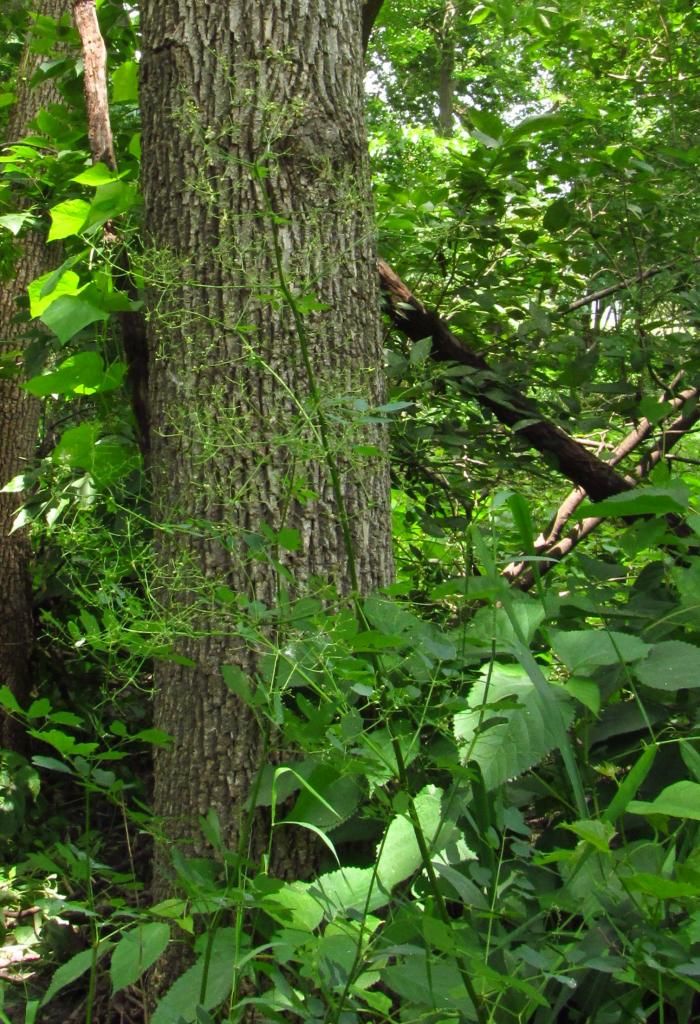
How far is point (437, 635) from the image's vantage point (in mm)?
1277

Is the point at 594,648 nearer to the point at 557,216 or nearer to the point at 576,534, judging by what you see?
the point at 576,534

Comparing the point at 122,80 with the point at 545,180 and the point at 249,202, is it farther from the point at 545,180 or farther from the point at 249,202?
the point at 545,180

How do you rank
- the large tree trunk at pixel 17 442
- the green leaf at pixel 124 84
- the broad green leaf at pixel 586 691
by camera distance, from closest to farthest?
the broad green leaf at pixel 586 691 → the green leaf at pixel 124 84 → the large tree trunk at pixel 17 442

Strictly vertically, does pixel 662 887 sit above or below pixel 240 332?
below

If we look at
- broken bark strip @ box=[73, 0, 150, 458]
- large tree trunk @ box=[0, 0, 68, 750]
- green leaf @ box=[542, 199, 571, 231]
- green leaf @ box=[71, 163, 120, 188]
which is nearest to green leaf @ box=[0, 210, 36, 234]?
broken bark strip @ box=[73, 0, 150, 458]

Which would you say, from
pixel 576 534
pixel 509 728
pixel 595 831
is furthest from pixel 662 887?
pixel 576 534

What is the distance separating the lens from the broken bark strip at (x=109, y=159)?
190cm

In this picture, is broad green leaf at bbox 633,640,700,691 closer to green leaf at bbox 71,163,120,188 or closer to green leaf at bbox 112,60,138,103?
green leaf at bbox 71,163,120,188

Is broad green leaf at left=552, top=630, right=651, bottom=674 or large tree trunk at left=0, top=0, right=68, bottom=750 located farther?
large tree trunk at left=0, top=0, right=68, bottom=750

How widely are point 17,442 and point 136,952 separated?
296 cm

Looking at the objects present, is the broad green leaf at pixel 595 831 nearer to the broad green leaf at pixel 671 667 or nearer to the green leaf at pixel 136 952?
the broad green leaf at pixel 671 667

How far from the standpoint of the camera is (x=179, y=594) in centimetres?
166

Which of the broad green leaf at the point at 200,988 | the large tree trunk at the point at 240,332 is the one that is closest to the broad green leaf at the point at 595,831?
the broad green leaf at the point at 200,988

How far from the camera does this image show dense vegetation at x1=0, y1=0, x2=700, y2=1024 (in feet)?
3.61
